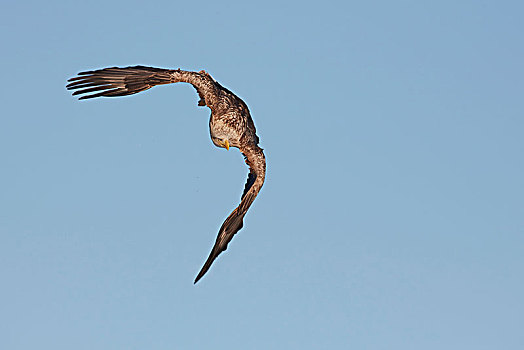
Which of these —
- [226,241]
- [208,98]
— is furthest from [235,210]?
[208,98]

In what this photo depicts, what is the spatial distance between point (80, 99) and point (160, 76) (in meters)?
3.63

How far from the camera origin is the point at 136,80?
55406 millimetres

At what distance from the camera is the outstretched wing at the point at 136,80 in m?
55.3

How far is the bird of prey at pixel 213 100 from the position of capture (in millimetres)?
55438

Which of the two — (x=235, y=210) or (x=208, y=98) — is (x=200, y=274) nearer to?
(x=235, y=210)

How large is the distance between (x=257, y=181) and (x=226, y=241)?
120 inches

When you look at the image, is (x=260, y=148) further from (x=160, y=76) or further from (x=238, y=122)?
(x=160, y=76)

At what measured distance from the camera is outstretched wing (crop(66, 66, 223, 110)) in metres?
55.3

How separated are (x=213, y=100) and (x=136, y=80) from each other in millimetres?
3454

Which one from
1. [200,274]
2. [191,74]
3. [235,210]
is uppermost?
[191,74]

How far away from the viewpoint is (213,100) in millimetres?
55844

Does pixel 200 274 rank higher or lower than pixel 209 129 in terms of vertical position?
lower

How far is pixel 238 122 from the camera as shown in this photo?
183 ft

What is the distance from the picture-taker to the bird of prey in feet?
182
